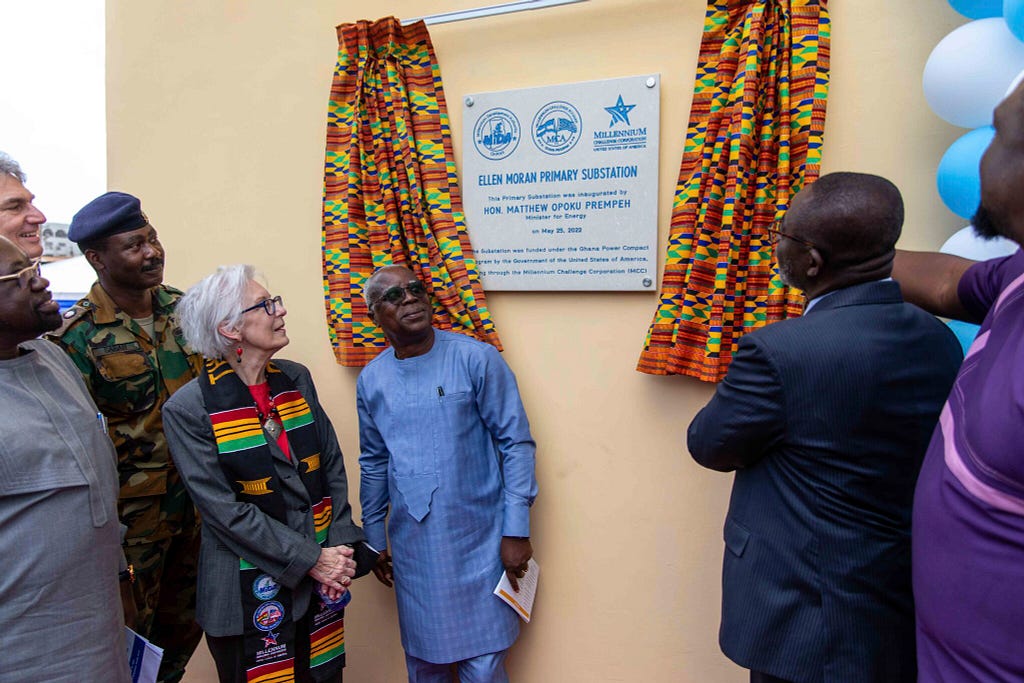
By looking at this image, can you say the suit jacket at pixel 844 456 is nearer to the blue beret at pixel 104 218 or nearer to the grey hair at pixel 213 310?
the grey hair at pixel 213 310

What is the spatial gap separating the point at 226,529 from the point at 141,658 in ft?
1.37

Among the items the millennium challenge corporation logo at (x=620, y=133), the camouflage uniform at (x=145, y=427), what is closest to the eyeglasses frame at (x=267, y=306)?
the camouflage uniform at (x=145, y=427)

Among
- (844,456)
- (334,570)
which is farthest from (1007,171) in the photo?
(334,570)

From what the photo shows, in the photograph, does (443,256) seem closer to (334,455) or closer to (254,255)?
(334,455)

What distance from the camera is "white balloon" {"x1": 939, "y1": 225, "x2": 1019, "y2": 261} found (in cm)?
175

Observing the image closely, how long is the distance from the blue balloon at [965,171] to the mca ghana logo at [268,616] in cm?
227

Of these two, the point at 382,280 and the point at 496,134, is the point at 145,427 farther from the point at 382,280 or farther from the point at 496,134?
the point at 496,134

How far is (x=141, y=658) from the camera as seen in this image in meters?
2.05

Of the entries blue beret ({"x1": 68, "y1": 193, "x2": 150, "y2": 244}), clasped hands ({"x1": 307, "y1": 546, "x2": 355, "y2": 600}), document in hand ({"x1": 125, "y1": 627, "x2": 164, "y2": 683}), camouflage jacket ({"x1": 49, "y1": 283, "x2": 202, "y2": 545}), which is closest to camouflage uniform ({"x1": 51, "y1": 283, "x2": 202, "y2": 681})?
camouflage jacket ({"x1": 49, "y1": 283, "x2": 202, "y2": 545})

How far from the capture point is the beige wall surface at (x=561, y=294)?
221 centimetres

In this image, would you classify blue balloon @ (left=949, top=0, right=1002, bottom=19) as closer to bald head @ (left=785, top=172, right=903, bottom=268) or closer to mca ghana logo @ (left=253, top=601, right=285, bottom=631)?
bald head @ (left=785, top=172, right=903, bottom=268)

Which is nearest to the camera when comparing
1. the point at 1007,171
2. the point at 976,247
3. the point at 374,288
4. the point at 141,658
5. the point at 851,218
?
the point at 1007,171

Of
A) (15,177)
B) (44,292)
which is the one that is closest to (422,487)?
(44,292)

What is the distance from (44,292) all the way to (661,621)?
7.15ft
